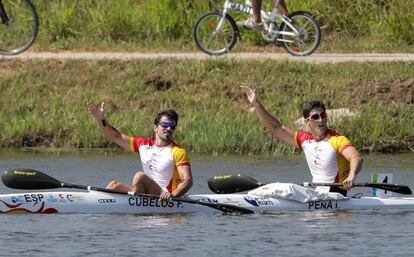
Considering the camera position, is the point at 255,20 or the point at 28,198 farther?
the point at 255,20

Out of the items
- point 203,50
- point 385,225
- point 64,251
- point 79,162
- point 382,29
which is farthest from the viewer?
point 382,29

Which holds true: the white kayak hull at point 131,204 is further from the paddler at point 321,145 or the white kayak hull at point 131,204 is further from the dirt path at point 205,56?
the dirt path at point 205,56

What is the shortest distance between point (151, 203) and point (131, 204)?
22 centimetres

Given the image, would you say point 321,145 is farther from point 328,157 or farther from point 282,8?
point 282,8

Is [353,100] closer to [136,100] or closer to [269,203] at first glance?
[136,100]

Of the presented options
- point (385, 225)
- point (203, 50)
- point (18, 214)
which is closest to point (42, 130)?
point (203, 50)

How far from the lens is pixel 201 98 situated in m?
24.5

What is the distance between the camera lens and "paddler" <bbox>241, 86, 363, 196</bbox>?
59.2 ft

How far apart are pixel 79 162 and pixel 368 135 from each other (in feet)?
13.0

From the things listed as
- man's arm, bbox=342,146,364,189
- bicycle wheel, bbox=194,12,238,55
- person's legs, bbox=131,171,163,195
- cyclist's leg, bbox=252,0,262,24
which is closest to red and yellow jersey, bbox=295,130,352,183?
man's arm, bbox=342,146,364,189

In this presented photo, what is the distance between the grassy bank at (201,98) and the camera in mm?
22969

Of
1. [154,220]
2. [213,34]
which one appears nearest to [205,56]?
[213,34]

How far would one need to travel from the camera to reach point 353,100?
2408 cm

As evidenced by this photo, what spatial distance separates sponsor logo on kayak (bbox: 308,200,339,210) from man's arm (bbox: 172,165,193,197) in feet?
4.87
